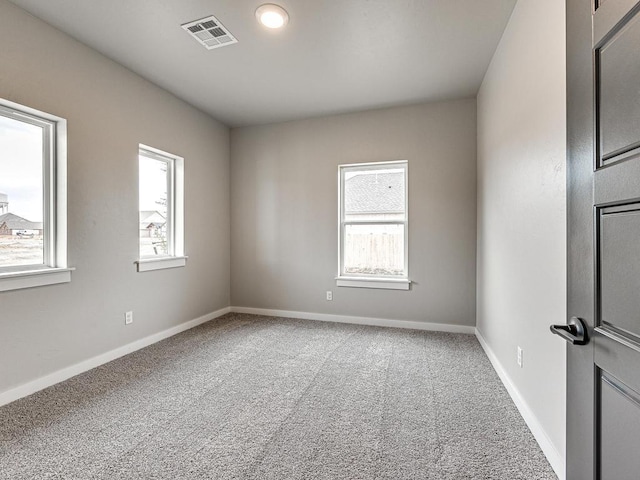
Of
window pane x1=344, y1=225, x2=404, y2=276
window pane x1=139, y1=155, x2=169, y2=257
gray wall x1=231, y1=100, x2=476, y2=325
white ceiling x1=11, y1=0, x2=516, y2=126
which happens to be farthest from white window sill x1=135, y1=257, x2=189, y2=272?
window pane x1=344, y1=225, x2=404, y2=276

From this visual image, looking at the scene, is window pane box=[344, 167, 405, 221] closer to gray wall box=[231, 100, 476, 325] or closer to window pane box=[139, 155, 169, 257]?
gray wall box=[231, 100, 476, 325]

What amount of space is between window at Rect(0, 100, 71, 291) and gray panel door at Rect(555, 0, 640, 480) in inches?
123

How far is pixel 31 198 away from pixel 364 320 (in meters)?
3.50

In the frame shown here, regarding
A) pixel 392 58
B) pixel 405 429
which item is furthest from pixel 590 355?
pixel 392 58

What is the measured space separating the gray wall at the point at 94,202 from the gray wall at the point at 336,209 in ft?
2.76

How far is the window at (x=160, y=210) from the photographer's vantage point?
3.33 m

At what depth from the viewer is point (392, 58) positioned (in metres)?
2.82

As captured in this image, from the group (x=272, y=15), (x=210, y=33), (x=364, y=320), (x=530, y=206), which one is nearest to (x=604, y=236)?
(x=530, y=206)

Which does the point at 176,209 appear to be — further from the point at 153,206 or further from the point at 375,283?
the point at 375,283

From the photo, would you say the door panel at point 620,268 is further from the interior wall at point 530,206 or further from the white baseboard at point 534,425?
the white baseboard at point 534,425

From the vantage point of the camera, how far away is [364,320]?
4039 millimetres

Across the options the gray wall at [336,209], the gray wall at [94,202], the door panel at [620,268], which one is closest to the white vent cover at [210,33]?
the gray wall at [94,202]

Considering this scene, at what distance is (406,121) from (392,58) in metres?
1.12

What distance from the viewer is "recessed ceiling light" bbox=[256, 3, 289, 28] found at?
217cm
